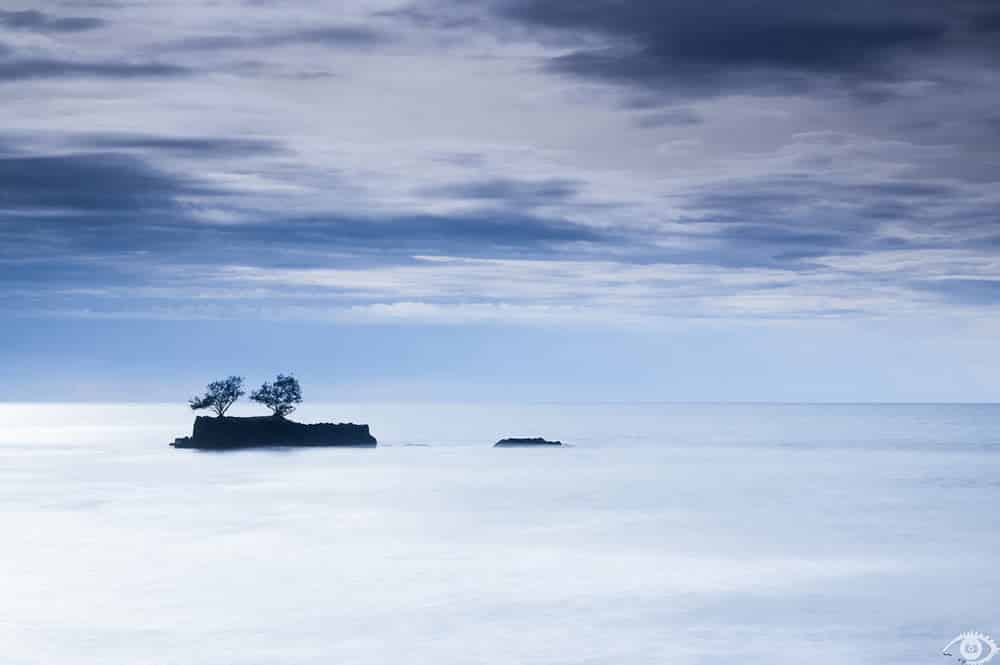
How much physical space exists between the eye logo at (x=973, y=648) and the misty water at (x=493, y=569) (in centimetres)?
78

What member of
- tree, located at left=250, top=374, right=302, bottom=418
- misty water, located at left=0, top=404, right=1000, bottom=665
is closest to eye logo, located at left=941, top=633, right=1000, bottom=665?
misty water, located at left=0, top=404, right=1000, bottom=665

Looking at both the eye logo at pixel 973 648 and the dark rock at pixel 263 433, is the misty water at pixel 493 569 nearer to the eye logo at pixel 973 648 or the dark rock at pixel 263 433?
the eye logo at pixel 973 648

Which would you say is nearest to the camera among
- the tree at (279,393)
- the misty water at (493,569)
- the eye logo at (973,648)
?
the eye logo at (973,648)

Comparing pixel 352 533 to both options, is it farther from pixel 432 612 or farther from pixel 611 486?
pixel 611 486

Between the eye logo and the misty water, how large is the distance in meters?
0.78

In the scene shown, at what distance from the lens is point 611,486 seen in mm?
107875

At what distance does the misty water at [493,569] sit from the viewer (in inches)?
1594

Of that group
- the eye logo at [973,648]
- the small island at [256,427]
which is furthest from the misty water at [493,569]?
the small island at [256,427]

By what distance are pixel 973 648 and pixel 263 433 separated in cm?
12728

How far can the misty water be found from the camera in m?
40.5

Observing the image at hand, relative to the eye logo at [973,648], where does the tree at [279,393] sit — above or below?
above

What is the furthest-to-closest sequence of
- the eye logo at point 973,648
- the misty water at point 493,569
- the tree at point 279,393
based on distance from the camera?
1. the tree at point 279,393
2. the misty water at point 493,569
3. the eye logo at point 973,648

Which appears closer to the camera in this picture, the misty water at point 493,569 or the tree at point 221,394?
the misty water at point 493,569

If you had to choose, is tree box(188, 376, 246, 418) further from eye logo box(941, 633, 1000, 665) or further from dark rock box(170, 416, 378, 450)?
eye logo box(941, 633, 1000, 665)
